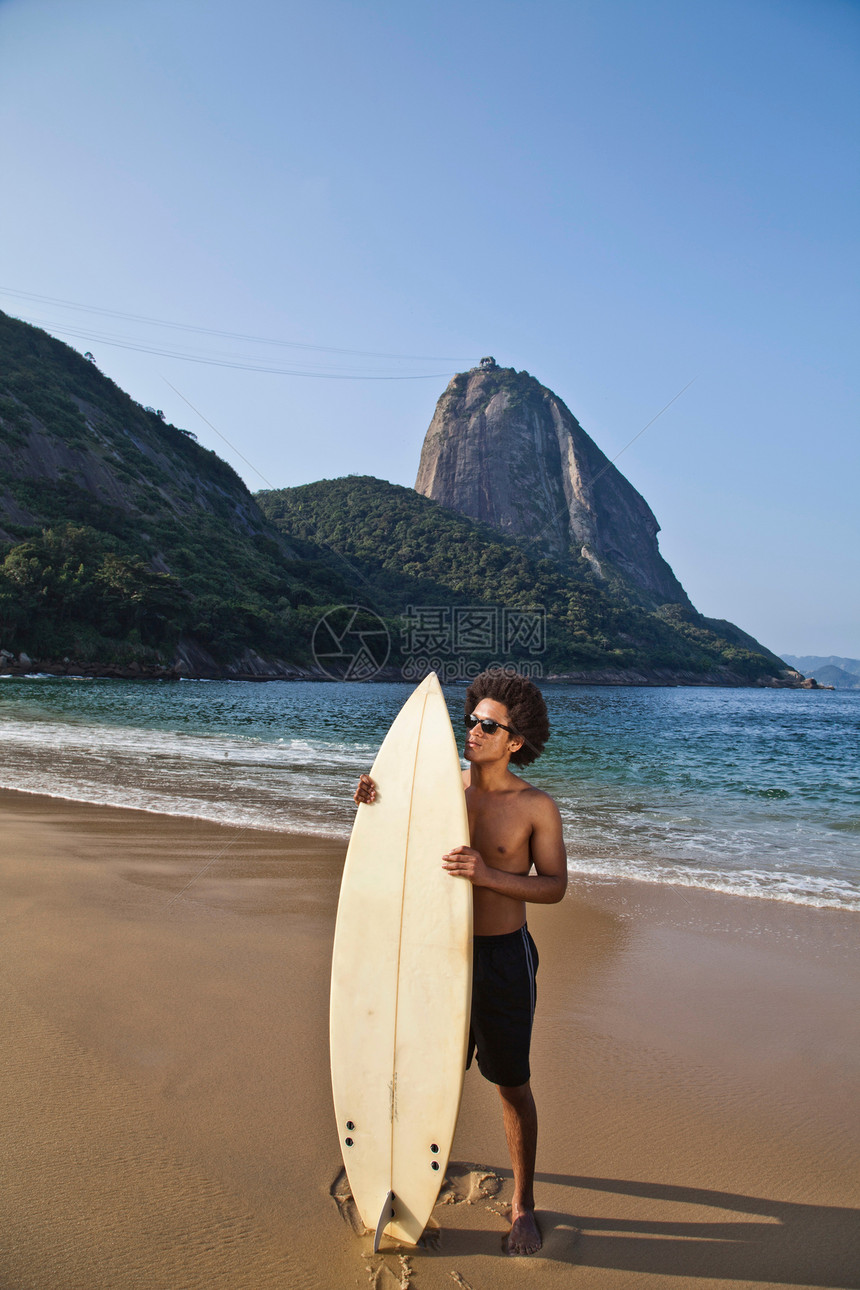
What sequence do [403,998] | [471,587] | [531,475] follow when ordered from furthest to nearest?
[531,475] → [471,587] → [403,998]

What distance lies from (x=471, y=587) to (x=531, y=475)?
290 feet

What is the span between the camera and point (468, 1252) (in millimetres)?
1937

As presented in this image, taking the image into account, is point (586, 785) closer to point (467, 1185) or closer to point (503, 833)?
point (467, 1185)

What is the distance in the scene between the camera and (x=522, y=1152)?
6.56ft

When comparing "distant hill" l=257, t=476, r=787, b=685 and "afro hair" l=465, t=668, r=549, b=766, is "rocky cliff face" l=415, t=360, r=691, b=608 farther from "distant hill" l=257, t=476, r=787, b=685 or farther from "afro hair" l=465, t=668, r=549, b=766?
"afro hair" l=465, t=668, r=549, b=766

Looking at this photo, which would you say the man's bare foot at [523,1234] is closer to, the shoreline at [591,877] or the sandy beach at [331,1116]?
the sandy beach at [331,1116]

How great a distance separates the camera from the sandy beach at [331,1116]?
1.92 meters

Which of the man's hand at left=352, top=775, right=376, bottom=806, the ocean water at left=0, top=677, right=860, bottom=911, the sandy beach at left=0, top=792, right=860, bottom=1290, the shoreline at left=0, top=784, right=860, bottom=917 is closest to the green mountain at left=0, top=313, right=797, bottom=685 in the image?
the ocean water at left=0, top=677, right=860, bottom=911

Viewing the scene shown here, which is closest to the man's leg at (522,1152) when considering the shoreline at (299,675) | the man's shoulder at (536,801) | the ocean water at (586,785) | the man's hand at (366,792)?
the man's shoulder at (536,801)

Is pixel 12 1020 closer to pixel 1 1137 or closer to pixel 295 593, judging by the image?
pixel 1 1137

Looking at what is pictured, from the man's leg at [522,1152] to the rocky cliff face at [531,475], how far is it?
152 m

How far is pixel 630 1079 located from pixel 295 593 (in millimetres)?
70476

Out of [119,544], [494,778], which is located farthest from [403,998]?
[119,544]

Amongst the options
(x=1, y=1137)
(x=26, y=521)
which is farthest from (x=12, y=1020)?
(x=26, y=521)
